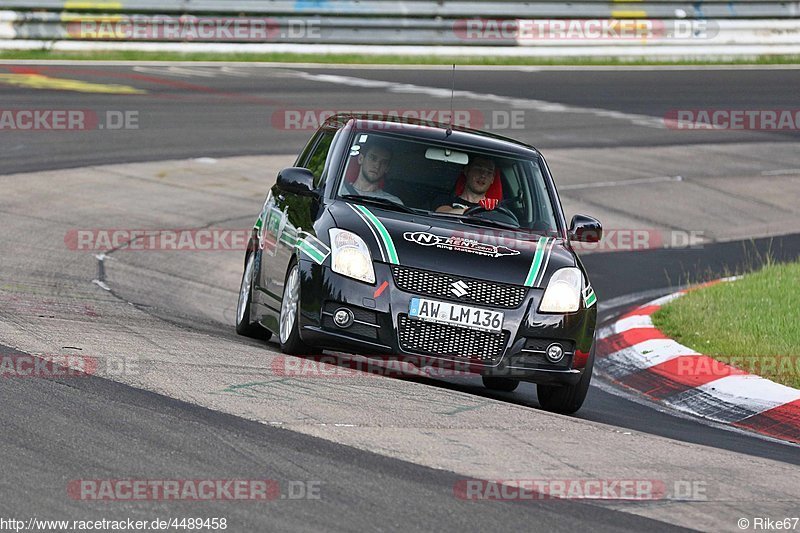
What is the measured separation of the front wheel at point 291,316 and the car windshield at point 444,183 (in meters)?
0.64

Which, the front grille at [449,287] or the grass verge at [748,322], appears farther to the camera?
the grass verge at [748,322]

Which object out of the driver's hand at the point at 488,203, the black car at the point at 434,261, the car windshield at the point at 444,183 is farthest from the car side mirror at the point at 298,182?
the driver's hand at the point at 488,203

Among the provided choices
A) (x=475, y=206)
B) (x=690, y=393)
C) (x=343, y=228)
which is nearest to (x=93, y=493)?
(x=343, y=228)

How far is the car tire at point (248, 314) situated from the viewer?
9969 millimetres

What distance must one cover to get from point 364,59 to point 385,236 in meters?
20.4

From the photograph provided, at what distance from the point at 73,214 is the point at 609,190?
7156 mm

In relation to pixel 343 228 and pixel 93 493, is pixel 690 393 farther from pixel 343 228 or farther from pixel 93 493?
pixel 93 493

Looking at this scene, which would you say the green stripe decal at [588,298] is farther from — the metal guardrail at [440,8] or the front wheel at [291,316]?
the metal guardrail at [440,8]

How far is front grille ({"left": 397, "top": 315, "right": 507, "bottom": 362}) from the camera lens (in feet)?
26.2

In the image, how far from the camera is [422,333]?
8.00 m

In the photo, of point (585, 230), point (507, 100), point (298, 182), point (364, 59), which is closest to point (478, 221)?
point (585, 230)

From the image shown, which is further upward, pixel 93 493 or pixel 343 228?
pixel 343 228

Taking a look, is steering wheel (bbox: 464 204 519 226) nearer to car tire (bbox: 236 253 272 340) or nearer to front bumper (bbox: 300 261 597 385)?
front bumper (bbox: 300 261 597 385)

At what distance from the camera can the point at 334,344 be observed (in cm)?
813
